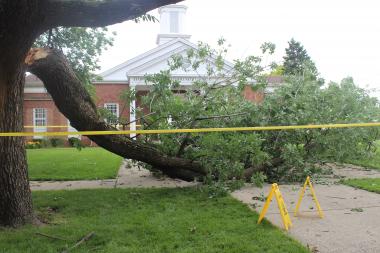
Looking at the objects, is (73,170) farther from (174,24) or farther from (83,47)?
(174,24)

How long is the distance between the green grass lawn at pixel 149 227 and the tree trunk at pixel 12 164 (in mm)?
225

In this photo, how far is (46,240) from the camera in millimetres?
5020

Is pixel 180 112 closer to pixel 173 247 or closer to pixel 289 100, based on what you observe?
pixel 289 100

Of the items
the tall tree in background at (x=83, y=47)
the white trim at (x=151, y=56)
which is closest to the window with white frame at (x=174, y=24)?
the white trim at (x=151, y=56)

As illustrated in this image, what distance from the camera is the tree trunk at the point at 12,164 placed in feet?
18.0

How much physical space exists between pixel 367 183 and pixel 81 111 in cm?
576

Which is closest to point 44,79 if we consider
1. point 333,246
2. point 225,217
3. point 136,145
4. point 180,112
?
point 136,145

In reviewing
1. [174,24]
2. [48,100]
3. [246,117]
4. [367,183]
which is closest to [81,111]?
[246,117]

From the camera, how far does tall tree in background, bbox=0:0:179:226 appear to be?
4484 mm

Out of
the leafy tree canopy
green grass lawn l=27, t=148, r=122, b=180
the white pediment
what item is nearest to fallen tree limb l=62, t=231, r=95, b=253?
the leafy tree canopy

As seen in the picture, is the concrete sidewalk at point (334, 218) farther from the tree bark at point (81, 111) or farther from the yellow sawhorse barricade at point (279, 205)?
the tree bark at point (81, 111)

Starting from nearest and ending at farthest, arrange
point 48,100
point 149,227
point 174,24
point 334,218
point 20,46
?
point 20,46 < point 149,227 < point 334,218 < point 48,100 < point 174,24

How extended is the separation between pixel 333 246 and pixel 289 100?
4702mm

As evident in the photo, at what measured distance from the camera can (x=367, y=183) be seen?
29.2 ft
